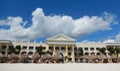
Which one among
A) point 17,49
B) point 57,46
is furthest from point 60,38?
point 17,49

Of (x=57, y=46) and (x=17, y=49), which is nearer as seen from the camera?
(x=17, y=49)

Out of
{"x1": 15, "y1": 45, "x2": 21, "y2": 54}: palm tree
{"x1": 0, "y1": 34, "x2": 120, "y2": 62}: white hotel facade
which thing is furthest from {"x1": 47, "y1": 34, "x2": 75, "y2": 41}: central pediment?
{"x1": 15, "y1": 45, "x2": 21, "y2": 54}: palm tree

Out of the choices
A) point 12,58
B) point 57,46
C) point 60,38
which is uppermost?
point 60,38

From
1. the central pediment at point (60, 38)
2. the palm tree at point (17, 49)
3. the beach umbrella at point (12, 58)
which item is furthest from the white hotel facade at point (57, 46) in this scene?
the beach umbrella at point (12, 58)

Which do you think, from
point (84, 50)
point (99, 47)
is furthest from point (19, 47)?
point (99, 47)

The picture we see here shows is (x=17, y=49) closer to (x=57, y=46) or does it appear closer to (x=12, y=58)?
(x=57, y=46)

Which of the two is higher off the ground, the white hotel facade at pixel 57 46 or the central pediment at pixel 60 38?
the central pediment at pixel 60 38

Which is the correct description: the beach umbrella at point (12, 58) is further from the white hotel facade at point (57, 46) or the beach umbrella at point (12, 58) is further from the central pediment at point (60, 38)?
the central pediment at point (60, 38)

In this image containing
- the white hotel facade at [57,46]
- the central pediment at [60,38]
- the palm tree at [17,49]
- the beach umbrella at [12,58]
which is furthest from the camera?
the central pediment at [60,38]

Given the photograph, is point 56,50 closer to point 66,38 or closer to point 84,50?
point 66,38

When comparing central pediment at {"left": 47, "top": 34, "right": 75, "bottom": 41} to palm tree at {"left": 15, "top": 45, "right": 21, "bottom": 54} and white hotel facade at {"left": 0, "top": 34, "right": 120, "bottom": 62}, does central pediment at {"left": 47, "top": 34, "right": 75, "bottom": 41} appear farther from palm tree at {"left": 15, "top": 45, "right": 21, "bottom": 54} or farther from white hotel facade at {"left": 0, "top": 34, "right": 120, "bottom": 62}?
palm tree at {"left": 15, "top": 45, "right": 21, "bottom": 54}

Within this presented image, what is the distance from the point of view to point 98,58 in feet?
185

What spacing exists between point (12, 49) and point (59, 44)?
719 inches

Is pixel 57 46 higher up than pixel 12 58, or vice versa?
pixel 57 46
